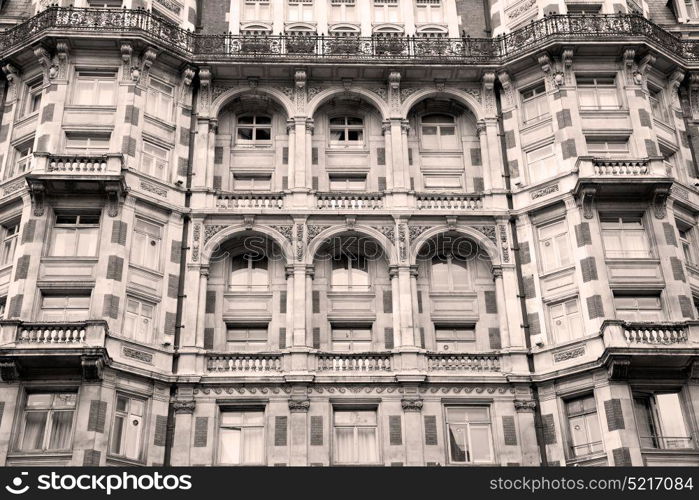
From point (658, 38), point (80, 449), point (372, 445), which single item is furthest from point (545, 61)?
point (80, 449)

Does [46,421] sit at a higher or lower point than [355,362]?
lower

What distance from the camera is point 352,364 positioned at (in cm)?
3919

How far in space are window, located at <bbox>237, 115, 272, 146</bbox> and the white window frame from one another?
14122mm

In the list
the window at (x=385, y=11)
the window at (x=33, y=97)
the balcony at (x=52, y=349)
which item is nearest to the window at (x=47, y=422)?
the balcony at (x=52, y=349)

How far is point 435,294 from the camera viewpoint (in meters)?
41.9

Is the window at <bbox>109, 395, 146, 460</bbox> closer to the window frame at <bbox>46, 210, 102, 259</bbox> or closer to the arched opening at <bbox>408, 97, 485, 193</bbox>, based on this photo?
the window frame at <bbox>46, 210, 102, 259</bbox>

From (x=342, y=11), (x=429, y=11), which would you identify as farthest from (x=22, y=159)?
(x=429, y=11)

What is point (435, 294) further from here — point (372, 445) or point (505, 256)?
point (372, 445)

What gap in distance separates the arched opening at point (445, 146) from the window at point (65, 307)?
15.8 metres

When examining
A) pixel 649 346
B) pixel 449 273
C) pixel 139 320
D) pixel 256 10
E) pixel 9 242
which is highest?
pixel 256 10

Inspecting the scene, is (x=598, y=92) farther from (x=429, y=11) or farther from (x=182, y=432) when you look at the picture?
(x=182, y=432)

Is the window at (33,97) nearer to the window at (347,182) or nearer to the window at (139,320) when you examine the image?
the window at (139,320)

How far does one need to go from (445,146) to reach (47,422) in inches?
859
